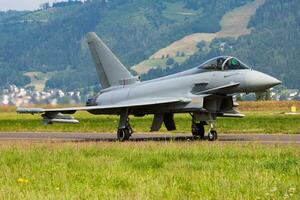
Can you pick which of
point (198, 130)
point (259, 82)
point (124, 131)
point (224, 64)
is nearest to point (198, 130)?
point (198, 130)

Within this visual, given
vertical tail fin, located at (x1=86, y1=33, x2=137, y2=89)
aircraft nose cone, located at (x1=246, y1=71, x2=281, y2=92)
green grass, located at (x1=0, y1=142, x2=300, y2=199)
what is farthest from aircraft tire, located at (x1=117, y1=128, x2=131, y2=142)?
green grass, located at (x1=0, y1=142, x2=300, y2=199)

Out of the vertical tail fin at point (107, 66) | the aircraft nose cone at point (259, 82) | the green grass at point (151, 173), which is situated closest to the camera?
the green grass at point (151, 173)

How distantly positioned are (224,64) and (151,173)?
13.3 m

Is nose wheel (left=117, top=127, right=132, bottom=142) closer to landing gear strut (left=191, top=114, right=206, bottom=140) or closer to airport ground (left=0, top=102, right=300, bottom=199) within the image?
landing gear strut (left=191, top=114, right=206, bottom=140)

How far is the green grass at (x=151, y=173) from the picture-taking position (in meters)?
11.0

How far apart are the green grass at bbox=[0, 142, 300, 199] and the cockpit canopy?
730cm

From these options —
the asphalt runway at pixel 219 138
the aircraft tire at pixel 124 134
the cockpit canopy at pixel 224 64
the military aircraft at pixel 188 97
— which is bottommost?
the asphalt runway at pixel 219 138

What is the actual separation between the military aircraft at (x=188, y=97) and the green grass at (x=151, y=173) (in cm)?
665

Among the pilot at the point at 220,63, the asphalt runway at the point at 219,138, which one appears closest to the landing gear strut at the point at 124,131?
the asphalt runway at the point at 219,138

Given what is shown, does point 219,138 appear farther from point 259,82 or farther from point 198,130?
point 259,82

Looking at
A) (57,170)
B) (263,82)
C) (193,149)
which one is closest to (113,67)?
(263,82)

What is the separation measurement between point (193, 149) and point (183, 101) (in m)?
7.88

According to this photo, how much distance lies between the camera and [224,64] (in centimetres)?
2658

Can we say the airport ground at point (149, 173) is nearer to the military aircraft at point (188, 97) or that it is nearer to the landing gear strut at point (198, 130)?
the military aircraft at point (188, 97)
